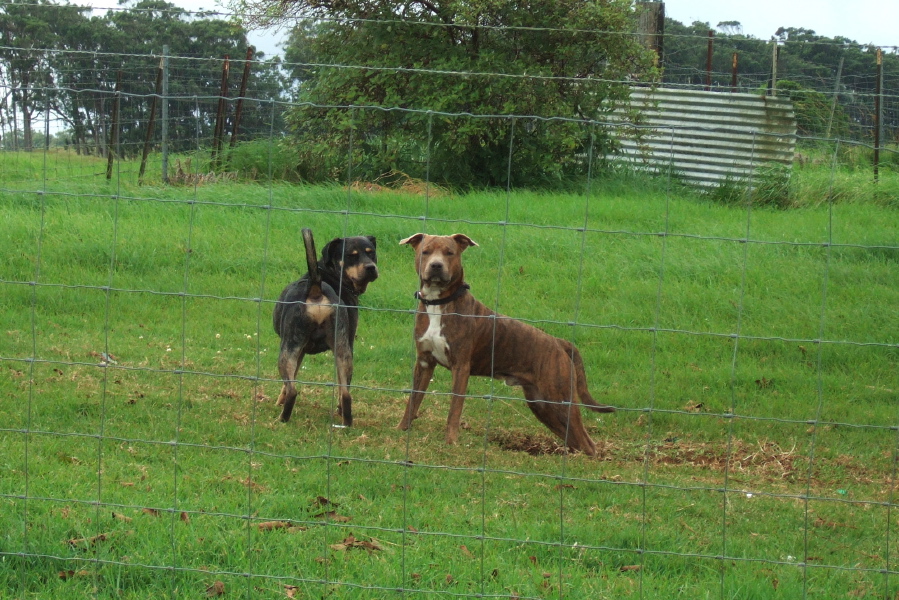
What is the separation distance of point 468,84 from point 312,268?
26.0 ft

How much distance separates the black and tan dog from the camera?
266 inches

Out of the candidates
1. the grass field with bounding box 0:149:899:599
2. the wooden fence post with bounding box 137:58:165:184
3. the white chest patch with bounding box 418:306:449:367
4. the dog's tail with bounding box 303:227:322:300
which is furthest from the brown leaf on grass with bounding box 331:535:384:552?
the wooden fence post with bounding box 137:58:165:184

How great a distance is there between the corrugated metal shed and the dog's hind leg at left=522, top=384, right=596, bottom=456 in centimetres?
917

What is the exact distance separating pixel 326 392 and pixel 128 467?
236cm

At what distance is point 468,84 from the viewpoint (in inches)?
543

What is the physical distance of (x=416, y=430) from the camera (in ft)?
22.5

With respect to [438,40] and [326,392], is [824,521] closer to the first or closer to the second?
[326,392]

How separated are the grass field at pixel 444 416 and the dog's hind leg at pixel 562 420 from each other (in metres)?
0.12

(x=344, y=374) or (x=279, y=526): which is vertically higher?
(x=344, y=374)

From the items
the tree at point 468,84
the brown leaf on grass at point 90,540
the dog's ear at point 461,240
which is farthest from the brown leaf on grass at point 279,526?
the tree at point 468,84

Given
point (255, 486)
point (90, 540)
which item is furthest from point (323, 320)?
point (90, 540)

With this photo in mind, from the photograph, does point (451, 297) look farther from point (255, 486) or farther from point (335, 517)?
point (335, 517)

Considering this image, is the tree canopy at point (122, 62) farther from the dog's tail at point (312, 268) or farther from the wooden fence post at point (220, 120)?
the dog's tail at point (312, 268)

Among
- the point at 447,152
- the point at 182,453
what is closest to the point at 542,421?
the point at 182,453
